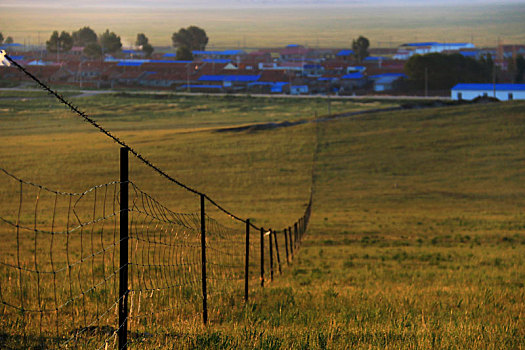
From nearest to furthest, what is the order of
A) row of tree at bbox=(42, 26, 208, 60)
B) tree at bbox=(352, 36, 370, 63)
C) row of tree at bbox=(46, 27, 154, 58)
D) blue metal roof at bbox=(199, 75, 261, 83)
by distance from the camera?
1. row of tree at bbox=(42, 26, 208, 60)
2. blue metal roof at bbox=(199, 75, 261, 83)
3. row of tree at bbox=(46, 27, 154, 58)
4. tree at bbox=(352, 36, 370, 63)

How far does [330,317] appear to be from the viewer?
28.3 feet

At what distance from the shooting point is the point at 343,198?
137 ft

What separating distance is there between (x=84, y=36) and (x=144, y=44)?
77.4 feet

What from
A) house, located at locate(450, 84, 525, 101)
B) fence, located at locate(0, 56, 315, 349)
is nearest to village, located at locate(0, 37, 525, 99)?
house, located at locate(450, 84, 525, 101)

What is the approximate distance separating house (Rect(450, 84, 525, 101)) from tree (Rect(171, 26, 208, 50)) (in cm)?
9418

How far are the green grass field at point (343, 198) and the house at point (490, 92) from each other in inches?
589

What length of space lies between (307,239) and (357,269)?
8.85 m

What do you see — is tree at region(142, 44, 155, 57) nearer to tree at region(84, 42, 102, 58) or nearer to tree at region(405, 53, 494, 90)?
tree at region(84, 42, 102, 58)

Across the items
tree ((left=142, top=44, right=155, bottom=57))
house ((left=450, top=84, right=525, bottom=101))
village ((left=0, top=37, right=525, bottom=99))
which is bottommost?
house ((left=450, top=84, right=525, bottom=101))

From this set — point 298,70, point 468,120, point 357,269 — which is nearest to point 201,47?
point 298,70

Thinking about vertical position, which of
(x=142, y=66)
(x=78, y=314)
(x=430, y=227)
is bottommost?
(x=430, y=227)

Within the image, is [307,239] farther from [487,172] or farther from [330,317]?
[487,172]

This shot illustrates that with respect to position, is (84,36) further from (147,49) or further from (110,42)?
(147,49)

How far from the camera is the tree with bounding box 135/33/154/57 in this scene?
172 m
